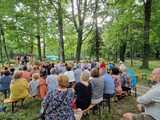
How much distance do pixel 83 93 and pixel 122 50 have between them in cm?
3638

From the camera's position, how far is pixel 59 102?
6695 mm

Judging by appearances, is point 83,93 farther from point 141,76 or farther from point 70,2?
point 70,2

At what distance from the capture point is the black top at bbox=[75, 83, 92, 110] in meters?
8.69

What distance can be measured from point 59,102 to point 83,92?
7.02 feet

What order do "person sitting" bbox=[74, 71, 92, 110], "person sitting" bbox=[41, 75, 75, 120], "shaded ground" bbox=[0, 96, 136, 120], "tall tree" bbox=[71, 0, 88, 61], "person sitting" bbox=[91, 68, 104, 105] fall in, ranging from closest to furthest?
"person sitting" bbox=[41, 75, 75, 120] → "person sitting" bbox=[74, 71, 92, 110] → "person sitting" bbox=[91, 68, 104, 105] → "shaded ground" bbox=[0, 96, 136, 120] → "tall tree" bbox=[71, 0, 88, 61]

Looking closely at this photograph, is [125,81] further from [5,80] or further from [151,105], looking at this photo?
[151,105]

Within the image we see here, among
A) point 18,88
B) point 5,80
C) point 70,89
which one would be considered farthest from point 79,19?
point 70,89

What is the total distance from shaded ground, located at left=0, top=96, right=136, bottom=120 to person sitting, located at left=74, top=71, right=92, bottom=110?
2.95 feet

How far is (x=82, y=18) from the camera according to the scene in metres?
27.4

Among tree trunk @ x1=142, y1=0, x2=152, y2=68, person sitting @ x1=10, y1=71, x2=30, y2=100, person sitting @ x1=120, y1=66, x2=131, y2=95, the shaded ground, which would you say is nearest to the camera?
the shaded ground

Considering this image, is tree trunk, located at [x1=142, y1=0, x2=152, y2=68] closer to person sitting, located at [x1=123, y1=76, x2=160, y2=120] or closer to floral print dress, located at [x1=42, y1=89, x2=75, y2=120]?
floral print dress, located at [x1=42, y1=89, x2=75, y2=120]

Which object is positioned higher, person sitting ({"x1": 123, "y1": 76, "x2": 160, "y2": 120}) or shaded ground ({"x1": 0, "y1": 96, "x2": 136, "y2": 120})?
person sitting ({"x1": 123, "y1": 76, "x2": 160, "y2": 120})

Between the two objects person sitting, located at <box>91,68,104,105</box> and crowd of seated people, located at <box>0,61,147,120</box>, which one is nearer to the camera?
crowd of seated people, located at <box>0,61,147,120</box>

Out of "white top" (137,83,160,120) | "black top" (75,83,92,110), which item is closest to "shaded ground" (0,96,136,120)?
"black top" (75,83,92,110)
